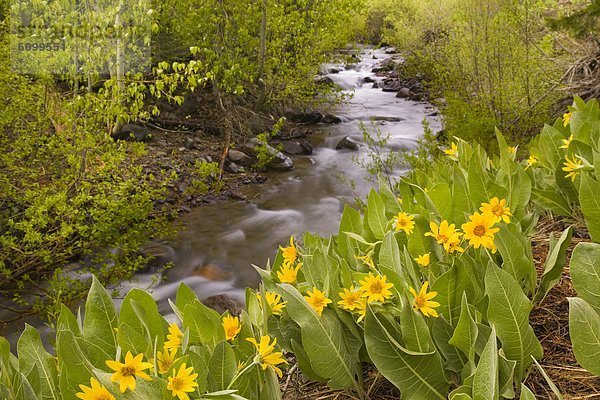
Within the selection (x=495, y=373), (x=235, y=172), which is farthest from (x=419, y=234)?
(x=235, y=172)

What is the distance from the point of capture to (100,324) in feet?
4.58

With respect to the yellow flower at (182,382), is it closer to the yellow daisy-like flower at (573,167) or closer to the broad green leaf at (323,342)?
the broad green leaf at (323,342)

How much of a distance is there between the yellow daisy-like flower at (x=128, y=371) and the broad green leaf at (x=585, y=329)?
0.96 meters

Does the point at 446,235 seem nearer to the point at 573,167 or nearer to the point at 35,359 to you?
the point at 573,167

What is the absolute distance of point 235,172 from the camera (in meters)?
8.71

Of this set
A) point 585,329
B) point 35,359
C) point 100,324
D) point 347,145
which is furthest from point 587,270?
point 347,145

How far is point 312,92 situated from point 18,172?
6482mm

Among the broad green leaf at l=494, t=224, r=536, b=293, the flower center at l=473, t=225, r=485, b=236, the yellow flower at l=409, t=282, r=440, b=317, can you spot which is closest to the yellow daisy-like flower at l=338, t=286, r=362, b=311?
the yellow flower at l=409, t=282, r=440, b=317

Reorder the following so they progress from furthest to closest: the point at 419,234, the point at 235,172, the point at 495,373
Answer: the point at 235,172
the point at 419,234
the point at 495,373

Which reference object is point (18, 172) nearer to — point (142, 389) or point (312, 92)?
point (142, 389)

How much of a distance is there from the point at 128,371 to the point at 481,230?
1.01 metres

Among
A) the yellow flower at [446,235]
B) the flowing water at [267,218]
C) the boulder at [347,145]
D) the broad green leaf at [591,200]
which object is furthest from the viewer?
the boulder at [347,145]

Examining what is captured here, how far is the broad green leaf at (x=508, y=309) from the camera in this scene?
131cm

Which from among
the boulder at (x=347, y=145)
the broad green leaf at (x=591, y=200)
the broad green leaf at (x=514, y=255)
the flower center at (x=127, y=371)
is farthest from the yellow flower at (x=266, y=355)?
the boulder at (x=347, y=145)
